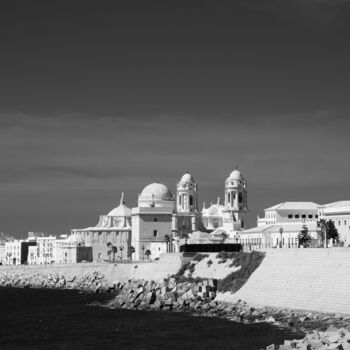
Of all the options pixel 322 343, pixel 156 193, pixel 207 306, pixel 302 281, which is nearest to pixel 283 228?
pixel 156 193

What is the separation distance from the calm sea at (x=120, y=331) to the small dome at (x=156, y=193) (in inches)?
2728

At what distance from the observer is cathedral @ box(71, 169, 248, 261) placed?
136625 millimetres

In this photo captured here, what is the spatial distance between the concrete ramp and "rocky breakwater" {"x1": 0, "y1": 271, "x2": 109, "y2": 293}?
35427 millimetres

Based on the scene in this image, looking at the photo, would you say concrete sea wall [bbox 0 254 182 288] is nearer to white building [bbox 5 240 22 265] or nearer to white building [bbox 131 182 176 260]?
white building [bbox 131 182 176 260]

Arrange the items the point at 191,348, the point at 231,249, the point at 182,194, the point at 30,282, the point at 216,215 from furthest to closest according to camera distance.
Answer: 1. the point at 216,215
2. the point at 182,194
3. the point at 30,282
4. the point at 231,249
5. the point at 191,348

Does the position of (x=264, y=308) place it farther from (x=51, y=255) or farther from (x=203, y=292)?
(x=51, y=255)

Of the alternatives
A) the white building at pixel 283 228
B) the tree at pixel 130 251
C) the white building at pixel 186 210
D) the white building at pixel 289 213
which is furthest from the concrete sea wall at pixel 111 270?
the white building at pixel 289 213

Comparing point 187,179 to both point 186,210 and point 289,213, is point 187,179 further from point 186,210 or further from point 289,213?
point 289,213

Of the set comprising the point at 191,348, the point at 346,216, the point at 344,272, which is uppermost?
the point at 346,216

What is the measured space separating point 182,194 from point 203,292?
81.9 metres

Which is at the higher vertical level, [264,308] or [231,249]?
[231,249]

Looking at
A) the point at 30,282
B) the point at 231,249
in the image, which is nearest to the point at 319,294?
the point at 231,249

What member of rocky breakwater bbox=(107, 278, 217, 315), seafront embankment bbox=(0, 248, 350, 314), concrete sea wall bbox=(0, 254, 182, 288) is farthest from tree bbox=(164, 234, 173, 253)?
rocky breakwater bbox=(107, 278, 217, 315)

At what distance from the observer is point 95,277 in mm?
112812
